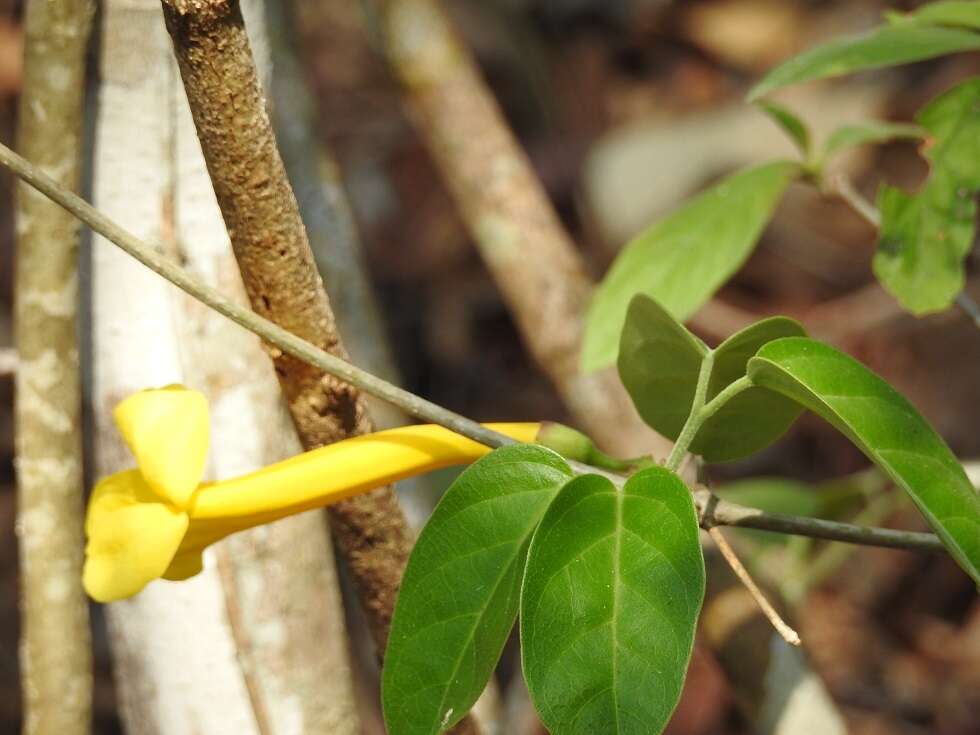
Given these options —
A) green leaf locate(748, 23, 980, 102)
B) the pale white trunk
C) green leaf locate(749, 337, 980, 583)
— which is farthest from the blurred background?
green leaf locate(749, 337, 980, 583)

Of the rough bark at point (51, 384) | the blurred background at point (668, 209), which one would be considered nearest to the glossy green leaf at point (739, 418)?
the rough bark at point (51, 384)

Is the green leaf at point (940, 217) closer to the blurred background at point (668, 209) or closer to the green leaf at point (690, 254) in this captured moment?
the green leaf at point (690, 254)

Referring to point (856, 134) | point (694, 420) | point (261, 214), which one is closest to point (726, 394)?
point (694, 420)

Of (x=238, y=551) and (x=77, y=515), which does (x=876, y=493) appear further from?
(x=77, y=515)

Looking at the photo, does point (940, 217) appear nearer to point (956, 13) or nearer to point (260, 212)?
point (956, 13)

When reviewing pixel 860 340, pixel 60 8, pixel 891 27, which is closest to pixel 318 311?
pixel 60 8
